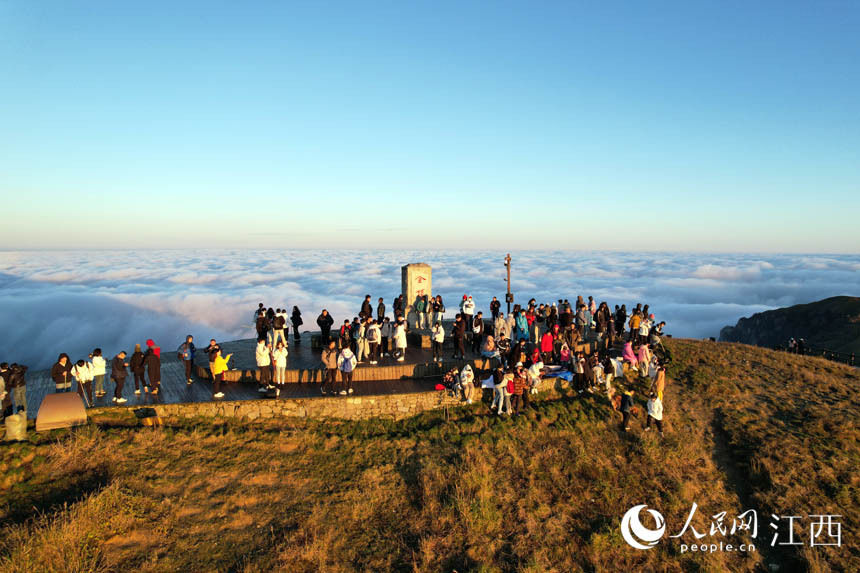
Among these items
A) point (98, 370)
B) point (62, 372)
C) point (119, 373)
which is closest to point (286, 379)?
point (119, 373)

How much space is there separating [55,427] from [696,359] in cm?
2432

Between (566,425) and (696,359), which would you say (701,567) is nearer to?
(566,425)

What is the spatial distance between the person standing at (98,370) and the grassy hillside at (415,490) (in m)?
1.78

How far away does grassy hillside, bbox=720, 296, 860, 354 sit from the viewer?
1691 inches

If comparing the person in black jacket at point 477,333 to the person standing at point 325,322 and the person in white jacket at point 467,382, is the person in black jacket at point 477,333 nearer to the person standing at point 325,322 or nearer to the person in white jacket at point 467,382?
the person in white jacket at point 467,382

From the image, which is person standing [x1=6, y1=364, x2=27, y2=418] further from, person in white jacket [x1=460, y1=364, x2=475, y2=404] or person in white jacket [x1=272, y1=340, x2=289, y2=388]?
person in white jacket [x1=460, y1=364, x2=475, y2=404]

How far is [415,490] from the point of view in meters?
10.1

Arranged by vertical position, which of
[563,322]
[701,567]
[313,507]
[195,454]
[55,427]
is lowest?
[701,567]

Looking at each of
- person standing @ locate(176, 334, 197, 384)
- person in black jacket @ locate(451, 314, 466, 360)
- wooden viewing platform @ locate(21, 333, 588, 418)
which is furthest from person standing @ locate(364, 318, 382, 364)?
person standing @ locate(176, 334, 197, 384)

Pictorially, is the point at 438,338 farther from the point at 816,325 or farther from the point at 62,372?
the point at 816,325

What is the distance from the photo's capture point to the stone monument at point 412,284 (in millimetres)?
19031

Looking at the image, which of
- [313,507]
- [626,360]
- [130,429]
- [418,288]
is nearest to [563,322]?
[626,360]

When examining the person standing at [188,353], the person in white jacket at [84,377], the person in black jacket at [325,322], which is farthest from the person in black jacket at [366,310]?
the person in white jacket at [84,377]

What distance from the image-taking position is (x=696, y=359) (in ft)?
65.0
